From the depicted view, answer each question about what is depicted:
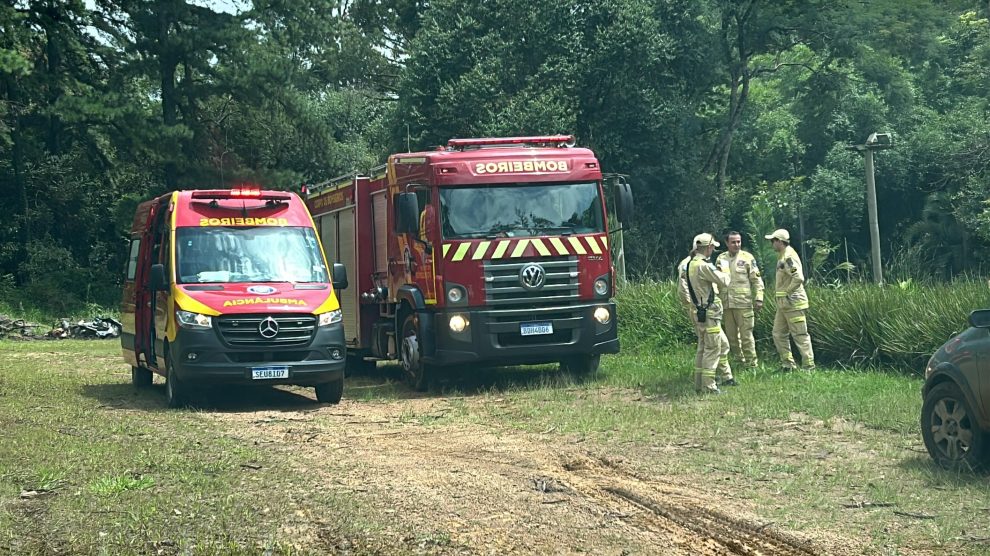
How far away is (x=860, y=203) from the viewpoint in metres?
43.3

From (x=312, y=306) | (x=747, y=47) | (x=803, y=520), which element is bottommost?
(x=803, y=520)

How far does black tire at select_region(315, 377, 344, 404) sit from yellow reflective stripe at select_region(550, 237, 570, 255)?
3255mm

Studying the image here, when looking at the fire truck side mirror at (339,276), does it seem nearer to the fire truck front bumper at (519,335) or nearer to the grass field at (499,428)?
the fire truck front bumper at (519,335)

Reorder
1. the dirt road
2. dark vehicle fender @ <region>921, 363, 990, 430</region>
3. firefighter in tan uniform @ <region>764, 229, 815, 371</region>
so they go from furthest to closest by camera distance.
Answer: firefighter in tan uniform @ <region>764, 229, 815, 371</region> → dark vehicle fender @ <region>921, 363, 990, 430</region> → the dirt road

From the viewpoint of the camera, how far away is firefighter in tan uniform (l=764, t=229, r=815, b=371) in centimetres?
1588

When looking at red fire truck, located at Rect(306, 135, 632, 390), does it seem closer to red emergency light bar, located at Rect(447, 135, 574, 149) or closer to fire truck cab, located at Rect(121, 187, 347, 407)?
red emergency light bar, located at Rect(447, 135, 574, 149)

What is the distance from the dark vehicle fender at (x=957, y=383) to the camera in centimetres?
850

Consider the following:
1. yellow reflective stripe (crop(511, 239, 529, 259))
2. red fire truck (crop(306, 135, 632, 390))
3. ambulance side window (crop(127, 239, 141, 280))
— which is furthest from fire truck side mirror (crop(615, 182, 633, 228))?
ambulance side window (crop(127, 239, 141, 280))

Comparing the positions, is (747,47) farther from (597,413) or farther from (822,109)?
(597,413)

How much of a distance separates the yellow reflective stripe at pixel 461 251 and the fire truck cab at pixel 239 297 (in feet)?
4.81

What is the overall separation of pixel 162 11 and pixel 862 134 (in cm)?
2545

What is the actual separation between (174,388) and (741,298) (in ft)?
24.5

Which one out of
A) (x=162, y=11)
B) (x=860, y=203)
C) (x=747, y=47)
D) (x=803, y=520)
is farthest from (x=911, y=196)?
(x=803, y=520)

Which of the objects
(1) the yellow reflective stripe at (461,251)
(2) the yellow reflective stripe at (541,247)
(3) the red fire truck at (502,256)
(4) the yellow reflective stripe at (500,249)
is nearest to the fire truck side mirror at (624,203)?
(3) the red fire truck at (502,256)
